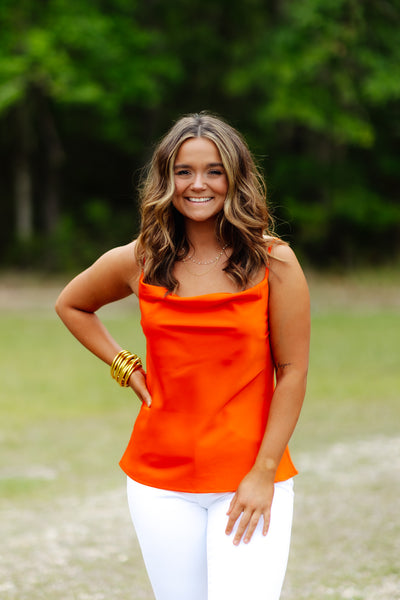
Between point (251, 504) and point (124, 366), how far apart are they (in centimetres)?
74

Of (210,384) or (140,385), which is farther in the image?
(140,385)

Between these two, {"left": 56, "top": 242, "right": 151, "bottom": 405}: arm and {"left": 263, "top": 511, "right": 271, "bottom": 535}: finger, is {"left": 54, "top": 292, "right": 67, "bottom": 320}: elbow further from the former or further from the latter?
{"left": 263, "top": 511, "right": 271, "bottom": 535}: finger

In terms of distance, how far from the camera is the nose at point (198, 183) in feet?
7.80

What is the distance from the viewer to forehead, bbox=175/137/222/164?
237 cm

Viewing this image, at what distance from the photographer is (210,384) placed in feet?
7.54

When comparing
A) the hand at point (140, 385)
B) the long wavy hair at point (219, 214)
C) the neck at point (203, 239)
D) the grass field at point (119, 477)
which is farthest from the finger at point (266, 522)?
the grass field at point (119, 477)

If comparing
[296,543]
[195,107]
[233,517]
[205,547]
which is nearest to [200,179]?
[233,517]

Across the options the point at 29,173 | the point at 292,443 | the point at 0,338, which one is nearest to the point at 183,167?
the point at 292,443

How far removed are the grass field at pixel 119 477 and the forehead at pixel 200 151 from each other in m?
2.78

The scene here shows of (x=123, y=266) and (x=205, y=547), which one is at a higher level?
(x=123, y=266)

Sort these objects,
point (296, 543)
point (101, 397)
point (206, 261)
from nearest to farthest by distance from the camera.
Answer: point (206, 261) < point (296, 543) < point (101, 397)

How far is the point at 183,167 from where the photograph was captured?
2.42 m

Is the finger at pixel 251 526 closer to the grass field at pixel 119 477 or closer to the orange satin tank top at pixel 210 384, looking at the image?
the orange satin tank top at pixel 210 384

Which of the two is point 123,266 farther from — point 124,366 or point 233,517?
point 233,517
